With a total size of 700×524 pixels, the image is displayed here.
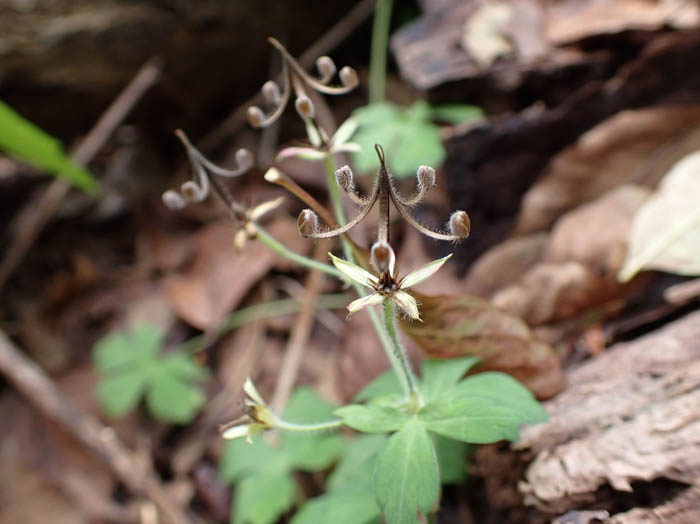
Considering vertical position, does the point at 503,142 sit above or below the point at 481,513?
above

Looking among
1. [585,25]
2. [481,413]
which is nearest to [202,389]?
[481,413]

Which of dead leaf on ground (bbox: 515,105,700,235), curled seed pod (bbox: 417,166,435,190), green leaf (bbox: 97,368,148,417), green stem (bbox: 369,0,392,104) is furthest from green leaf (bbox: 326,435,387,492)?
green stem (bbox: 369,0,392,104)

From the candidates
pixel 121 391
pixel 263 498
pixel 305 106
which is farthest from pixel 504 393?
pixel 121 391

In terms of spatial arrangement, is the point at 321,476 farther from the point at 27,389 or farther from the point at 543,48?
the point at 543,48

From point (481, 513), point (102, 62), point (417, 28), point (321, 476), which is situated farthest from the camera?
point (102, 62)

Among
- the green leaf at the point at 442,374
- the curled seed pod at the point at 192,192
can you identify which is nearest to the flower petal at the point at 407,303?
the green leaf at the point at 442,374

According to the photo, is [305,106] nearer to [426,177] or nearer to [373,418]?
[426,177]

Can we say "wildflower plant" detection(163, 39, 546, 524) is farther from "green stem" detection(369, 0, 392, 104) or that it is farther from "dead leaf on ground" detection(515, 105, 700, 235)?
"green stem" detection(369, 0, 392, 104)
